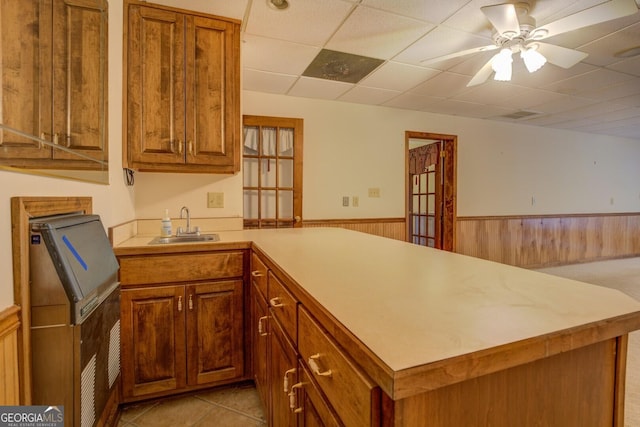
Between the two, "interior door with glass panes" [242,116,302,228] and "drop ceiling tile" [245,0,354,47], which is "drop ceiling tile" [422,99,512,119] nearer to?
"interior door with glass panes" [242,116,302,228]

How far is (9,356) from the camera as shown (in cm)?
80

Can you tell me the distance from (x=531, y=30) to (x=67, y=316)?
2.84 meters

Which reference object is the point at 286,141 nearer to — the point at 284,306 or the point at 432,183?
the point at 432,183

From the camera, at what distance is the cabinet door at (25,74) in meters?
0.77

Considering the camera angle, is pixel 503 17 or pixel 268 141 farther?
pixel 268 141

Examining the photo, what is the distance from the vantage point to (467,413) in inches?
21.8

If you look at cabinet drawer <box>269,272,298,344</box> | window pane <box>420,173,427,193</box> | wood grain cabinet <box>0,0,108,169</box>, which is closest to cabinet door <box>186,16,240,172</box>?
wood grain cabinet <box>0,0,108,169</box>

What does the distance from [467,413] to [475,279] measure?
0.45 metres

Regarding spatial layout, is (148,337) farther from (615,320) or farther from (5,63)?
(615,320)

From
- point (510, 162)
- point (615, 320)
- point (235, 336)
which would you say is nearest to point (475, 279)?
point (615, 320)

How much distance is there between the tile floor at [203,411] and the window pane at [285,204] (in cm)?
199

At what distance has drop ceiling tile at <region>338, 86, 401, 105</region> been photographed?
344cm

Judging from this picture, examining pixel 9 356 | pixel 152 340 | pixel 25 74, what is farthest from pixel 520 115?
pixel 9 356

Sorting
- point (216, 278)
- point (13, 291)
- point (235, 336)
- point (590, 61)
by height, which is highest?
point (590, 61)
